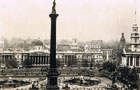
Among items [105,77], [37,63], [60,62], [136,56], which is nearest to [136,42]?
[136,56]

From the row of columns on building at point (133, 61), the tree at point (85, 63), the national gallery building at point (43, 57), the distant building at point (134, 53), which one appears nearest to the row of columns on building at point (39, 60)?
the national gallery building at point (43, 57)

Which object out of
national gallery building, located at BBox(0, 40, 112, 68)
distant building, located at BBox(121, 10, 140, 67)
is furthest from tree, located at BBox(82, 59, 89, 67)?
distant building, located at BBox(121, 10, 140, 67)

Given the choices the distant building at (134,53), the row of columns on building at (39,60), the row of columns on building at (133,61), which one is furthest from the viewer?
the row of columns on building at (39,60)

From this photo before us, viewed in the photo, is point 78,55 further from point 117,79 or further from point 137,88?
point 137,88

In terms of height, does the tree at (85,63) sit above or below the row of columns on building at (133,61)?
below

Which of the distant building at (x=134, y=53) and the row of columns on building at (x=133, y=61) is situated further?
the row of columns on building at (x=133, y=61)

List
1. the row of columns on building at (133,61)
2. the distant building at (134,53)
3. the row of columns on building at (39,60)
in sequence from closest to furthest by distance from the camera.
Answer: the distant building at (134,53)
the row of columns on building at (133,61)
the row of columns on building at (39,60)

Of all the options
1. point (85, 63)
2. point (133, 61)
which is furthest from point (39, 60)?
point (133, 61)

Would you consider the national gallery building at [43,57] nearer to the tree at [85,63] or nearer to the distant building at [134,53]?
the tree at [85,63]

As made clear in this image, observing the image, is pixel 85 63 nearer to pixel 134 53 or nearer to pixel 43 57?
pixel 43 57

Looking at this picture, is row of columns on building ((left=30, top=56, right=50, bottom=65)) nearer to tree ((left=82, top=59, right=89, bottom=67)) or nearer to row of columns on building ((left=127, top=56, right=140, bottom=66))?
tree ((left=82, top=59, right=89, bottom=67))

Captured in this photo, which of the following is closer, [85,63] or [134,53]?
[134,53]
